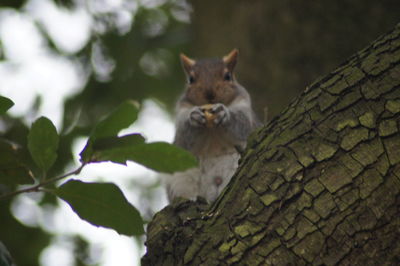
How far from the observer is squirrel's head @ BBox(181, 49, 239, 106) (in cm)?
Answer: 341

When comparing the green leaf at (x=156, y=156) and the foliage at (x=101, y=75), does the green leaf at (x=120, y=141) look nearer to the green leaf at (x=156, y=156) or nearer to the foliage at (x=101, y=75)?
the green leaf at (x=156, y=156)

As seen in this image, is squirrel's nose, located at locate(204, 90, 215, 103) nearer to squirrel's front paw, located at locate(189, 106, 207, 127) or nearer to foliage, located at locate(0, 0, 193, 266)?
squirrel's front paw, located at locate(189, 106, 207, 127)

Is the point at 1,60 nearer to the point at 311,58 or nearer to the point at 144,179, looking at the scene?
the point at 144,179

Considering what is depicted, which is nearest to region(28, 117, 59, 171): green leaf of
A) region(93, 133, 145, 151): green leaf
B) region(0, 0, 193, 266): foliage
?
region(93, 133, 145, 151): green leaf

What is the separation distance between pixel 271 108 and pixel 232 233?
6.39ft

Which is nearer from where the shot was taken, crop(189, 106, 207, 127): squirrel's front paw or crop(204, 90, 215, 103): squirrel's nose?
crop(189, 106, 207, 127): squirrel's front paw

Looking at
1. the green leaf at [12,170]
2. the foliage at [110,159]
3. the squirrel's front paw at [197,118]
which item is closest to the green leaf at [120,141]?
the foliage at [110,159]

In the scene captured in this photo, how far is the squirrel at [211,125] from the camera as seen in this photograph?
3066 mm

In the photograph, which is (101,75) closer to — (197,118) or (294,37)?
(197,118)

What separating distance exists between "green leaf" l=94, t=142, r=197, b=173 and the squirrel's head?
226 centimetres

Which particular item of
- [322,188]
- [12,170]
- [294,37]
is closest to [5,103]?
[12,170]

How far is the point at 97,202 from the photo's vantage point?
1196 mm

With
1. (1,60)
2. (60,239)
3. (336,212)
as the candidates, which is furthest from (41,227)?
(336,212)

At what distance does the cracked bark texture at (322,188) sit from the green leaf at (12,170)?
1.60ft
